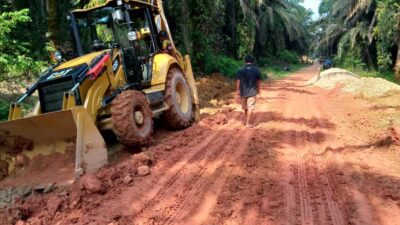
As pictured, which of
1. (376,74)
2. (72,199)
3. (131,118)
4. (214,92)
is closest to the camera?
(72,199)

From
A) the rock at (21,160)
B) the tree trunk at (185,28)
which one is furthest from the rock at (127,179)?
the tree trunk at (185,28)

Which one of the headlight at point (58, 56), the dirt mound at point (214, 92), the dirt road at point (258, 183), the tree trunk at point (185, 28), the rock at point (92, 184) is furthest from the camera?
the tree trunk at point (185, 28)

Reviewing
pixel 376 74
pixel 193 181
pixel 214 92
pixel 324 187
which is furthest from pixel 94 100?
pixel 376 74

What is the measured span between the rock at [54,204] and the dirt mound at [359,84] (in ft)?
37.0

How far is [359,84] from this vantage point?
1711cm

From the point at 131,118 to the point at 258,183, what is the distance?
2.52m

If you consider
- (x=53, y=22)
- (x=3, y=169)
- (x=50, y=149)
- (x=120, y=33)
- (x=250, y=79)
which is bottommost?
(x=3, y=169)

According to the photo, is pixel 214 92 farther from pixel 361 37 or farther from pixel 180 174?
pixel 361 37

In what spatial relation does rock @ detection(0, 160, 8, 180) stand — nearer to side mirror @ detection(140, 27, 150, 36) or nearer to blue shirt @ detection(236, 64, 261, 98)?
side mirror @ detection(140, 27, 150, 36)

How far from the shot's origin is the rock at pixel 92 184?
5.74 metres

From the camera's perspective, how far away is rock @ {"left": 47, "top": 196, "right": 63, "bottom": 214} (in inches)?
212

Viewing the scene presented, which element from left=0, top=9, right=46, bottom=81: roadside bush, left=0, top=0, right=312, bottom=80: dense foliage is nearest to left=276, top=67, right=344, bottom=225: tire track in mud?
left=0, top=9, right=46, bottom=81: roadside bush

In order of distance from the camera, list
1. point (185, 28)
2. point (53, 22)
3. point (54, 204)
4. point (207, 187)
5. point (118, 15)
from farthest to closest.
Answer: point (185, 28), point (53, 22), point (118, 15), point (207, 187), point (54, 204)

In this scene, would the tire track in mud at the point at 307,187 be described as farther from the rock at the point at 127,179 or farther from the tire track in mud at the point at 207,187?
the rock at the point at 127,179
